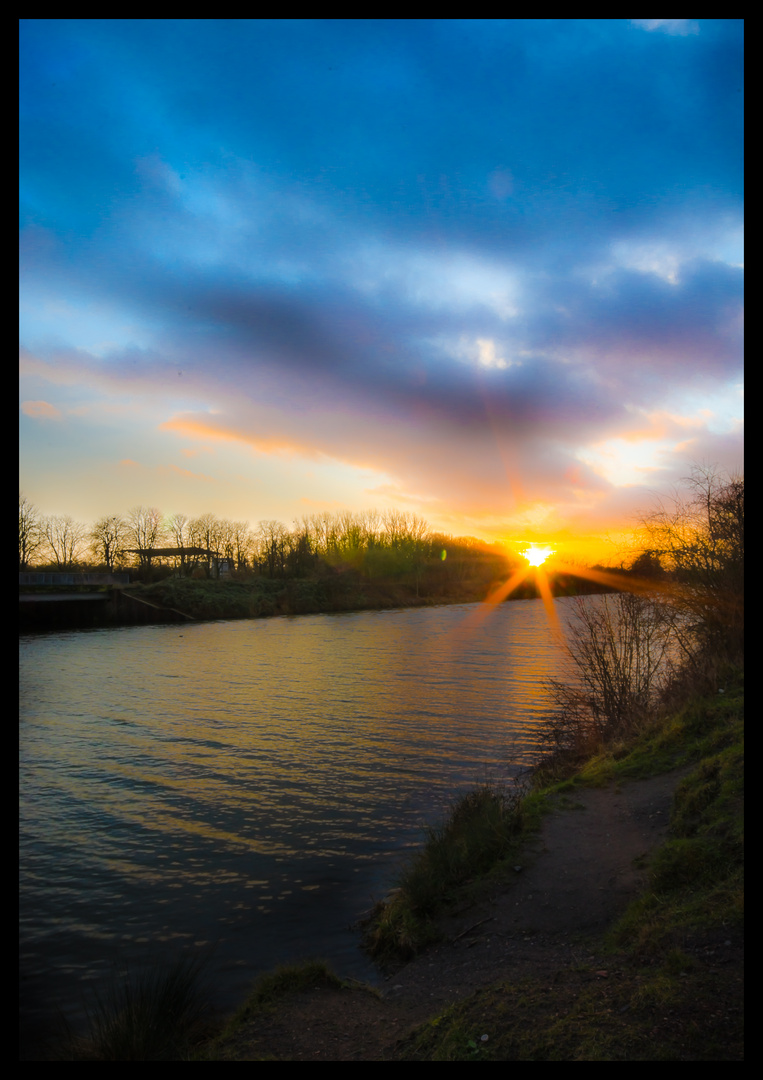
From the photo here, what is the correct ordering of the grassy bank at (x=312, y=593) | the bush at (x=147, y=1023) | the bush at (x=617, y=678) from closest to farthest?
the bush at (x=147, y=1023) < the bush at (x=617, y=678) < the grassy bank at (x=312, y=593)

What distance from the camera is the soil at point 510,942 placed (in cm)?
593

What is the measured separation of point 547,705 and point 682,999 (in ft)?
61.5

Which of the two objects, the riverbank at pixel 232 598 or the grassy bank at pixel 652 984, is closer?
the grassy bank at pixel 652 984

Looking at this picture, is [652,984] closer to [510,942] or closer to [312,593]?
[510,942]

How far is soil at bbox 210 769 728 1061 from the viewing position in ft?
19.5

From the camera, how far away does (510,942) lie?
7379 millimetres

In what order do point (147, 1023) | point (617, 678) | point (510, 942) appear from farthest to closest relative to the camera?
point (617, 678) < point (510, 942) < point (147, 1023)

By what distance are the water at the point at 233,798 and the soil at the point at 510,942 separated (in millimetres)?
1133

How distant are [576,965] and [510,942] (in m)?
1.27

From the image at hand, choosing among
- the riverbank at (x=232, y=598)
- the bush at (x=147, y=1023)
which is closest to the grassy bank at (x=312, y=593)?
the riverbank at (x=232, y=598)

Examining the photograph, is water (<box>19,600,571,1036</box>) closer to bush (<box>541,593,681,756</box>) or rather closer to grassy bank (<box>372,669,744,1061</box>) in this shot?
bush (<box>541,593,681,756</box>)

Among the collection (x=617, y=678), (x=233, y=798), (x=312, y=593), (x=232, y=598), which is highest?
(x=617, y=678)

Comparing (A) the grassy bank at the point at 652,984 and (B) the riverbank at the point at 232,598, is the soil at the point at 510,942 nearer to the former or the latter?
(A) the grassy bank at the point at 652,984

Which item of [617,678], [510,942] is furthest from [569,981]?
[617,678]
